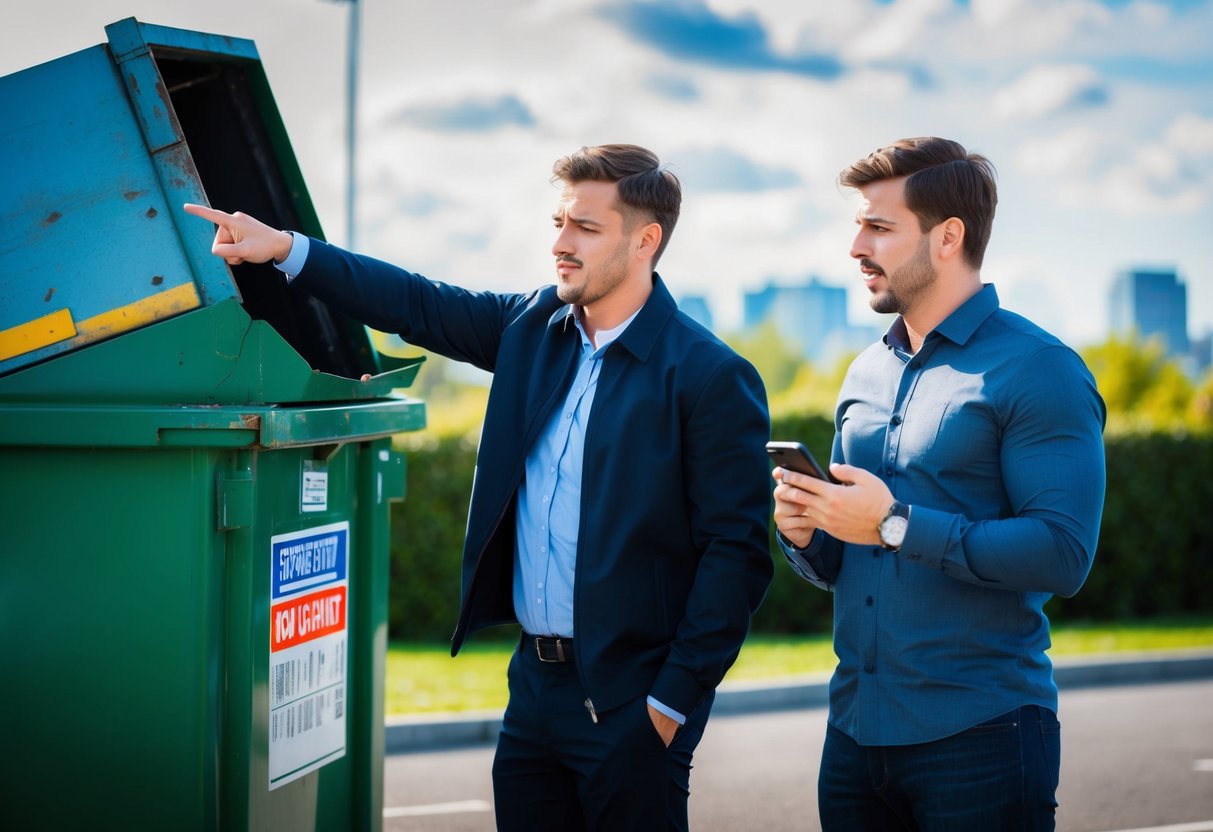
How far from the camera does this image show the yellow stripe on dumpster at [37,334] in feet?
9.29

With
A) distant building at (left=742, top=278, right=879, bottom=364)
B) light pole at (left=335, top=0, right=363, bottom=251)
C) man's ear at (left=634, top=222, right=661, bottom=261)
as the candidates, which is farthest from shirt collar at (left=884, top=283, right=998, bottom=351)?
distant building at (left=742, top=278, right=879, bottom=364)

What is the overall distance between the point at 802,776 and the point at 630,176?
410 centimetres

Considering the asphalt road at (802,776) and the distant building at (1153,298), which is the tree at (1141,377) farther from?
the asphalt road at (802,776)

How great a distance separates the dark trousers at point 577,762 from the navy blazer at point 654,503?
8 cm

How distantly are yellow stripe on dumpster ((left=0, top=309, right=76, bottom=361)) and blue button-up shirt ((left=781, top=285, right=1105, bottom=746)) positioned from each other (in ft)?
5.47

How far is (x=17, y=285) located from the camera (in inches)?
114

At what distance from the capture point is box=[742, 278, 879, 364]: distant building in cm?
3212

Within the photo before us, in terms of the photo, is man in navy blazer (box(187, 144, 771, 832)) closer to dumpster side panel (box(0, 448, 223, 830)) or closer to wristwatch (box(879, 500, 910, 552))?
wristwatch (box(879, 500, 910, 552))

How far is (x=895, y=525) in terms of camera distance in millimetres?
2318

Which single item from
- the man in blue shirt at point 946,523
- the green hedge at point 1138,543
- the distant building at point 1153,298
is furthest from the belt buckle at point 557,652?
the distant building at point 1153,298

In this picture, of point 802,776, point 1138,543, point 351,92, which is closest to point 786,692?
point 802,776

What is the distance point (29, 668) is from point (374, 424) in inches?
37.5

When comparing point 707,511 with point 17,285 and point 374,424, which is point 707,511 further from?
point 17,285

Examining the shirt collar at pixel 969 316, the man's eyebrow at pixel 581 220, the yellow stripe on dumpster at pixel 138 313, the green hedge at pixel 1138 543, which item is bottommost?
the green hedge at pixel 1138 543
